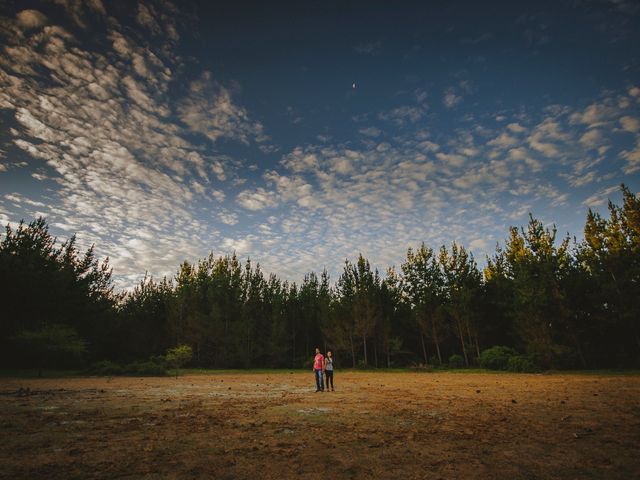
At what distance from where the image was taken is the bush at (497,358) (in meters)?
30.0

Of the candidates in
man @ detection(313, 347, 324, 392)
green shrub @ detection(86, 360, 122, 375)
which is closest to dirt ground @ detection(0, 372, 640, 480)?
man @ detection(313, 347, 324, 392)

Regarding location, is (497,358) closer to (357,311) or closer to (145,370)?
(357,311)

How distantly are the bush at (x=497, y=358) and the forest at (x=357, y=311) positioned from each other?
34 centimetres

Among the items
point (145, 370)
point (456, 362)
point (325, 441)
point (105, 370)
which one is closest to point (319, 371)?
point (325, 441)

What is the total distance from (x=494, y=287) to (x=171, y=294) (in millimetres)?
49016

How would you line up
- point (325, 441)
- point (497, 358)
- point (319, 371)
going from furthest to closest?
1. point (497, 358)
2. point (319, 371)
3. point (325, 441)

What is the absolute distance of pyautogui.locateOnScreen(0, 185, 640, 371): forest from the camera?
1081 inches

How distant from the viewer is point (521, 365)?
27.1m

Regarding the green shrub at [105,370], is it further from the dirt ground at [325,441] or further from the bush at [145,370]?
the dirt ground at [325,441]

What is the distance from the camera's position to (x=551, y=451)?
5086 millimetres

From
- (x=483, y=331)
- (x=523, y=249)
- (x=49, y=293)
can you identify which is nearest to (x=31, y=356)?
(x=49, y=293)

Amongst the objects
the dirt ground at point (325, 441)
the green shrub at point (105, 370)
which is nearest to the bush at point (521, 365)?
the dirt ground at point (325, 441)

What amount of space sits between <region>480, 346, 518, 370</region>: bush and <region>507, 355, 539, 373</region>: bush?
Answer: 2.88 ft

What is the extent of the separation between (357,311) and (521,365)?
62.0ft
